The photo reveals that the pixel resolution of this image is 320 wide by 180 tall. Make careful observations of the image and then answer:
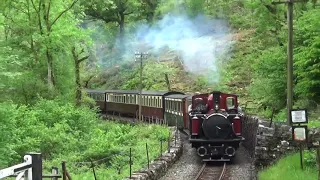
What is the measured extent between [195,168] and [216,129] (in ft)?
5.73

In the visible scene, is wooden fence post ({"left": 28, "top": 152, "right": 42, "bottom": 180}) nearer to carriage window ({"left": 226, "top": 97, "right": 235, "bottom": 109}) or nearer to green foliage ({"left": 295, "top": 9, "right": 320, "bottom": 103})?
green foliage ({"left": 295, "top": 9, "right": 320, "bottom": 103})

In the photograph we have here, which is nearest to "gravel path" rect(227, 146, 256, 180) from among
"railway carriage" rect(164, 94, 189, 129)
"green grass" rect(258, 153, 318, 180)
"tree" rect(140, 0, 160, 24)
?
"green grass" rect(258, 153, 318, 180)

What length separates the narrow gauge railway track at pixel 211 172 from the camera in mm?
16219

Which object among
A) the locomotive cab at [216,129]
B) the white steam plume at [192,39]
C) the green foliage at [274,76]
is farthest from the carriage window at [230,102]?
the white steam plume at [192,39]

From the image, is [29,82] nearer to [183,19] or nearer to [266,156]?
[266,156]

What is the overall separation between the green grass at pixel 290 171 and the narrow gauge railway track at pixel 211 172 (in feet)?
7.89

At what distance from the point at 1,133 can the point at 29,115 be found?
17.6 ft

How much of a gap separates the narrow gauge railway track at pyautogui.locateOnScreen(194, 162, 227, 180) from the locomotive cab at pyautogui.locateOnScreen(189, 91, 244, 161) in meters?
0.58

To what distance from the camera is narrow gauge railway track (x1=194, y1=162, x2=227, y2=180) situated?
16.2 metres

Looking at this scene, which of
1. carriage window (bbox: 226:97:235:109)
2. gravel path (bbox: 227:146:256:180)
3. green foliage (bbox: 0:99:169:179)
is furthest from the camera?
carriage window (bbox: 226:97:235:109)

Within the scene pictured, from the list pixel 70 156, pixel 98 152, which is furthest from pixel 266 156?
pixel 70 156

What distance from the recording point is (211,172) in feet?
57.0

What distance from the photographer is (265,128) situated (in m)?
17.0

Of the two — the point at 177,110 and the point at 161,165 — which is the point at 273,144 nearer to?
the point at 161,165
